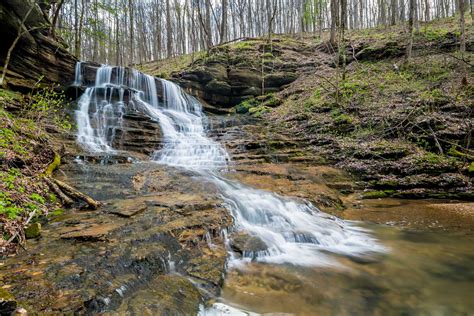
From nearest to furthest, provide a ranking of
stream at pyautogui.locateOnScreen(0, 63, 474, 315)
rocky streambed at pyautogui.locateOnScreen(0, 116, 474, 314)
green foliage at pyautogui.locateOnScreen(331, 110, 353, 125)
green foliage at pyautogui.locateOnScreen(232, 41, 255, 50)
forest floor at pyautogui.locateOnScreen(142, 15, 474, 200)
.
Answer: rocky streambed at pyautogui.locateOnScreen(0, 116, 474, 314), stream at pyautogui.locateOnScreen(0, 63, 474, 315), forest floor at pyautogui.locateOnScreen(142, 15, 474, 200), green foliage at pyautogui.locateOnScreen(331, 110, 353, 125), green foliage at pyautogui.locateOnScreen(232, 41, 255, 50)

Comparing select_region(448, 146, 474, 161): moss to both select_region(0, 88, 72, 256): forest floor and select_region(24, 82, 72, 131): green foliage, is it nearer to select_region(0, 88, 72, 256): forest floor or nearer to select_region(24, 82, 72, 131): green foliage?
select_region(0, 88, 72, 256): forest floor

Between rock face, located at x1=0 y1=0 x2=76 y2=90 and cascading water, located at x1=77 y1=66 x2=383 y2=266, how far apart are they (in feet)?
5.29

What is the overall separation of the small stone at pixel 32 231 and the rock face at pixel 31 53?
7723mm

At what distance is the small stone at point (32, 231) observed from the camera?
12.6ft

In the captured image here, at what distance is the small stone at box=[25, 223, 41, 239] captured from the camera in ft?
12.6

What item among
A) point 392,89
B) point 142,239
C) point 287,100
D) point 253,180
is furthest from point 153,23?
point 142,239

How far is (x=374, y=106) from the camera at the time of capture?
1252 cm

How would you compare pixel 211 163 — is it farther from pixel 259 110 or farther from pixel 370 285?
pixel 259 110

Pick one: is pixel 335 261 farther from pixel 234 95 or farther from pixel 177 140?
pixel 234 95

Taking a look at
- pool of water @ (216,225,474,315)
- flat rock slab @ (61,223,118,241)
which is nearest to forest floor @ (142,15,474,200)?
pool of water @ (216,225,474,315)

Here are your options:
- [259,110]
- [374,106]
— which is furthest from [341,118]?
[259,110]

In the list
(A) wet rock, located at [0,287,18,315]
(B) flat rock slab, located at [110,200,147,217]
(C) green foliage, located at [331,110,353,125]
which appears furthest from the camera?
(C) green foliage, located at [331,110,353,125]

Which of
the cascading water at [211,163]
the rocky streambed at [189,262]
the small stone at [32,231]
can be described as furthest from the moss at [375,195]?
the small stone at [32,231]

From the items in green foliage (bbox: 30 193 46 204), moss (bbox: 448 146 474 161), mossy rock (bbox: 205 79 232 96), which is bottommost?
green foliage (bbox: 30 193 46 204)
